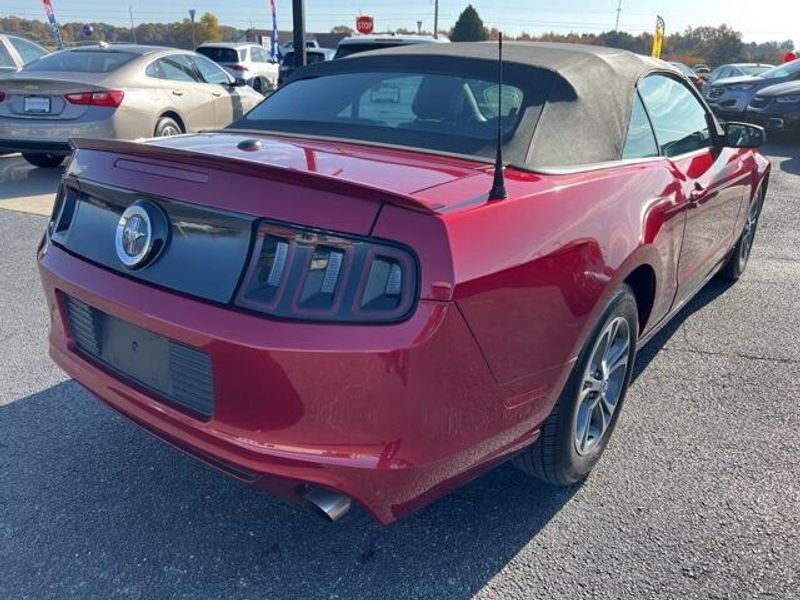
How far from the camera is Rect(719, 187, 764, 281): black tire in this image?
4.60 m

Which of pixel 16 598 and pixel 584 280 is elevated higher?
pixel 584 280

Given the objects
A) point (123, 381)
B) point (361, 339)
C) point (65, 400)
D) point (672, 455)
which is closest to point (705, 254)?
point (672, 455)

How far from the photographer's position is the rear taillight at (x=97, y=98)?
7.16 meters

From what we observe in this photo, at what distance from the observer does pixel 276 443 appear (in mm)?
1729

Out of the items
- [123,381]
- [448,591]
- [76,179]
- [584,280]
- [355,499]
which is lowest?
[448,591]

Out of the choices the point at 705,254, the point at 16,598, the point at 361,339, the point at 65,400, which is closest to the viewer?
the point at 361,339

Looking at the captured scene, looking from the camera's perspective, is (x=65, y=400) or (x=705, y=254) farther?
(x=705, y=254)

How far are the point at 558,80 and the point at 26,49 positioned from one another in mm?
11648

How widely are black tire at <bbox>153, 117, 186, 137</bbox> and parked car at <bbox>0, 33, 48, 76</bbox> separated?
3.78m

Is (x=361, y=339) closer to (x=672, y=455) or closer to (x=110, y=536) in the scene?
(x=110, y=536)

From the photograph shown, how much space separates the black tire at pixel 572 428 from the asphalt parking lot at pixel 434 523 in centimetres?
14

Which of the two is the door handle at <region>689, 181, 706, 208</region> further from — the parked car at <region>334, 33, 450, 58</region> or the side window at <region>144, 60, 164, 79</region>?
the side window at <region>144, 60, 164, 79</region>

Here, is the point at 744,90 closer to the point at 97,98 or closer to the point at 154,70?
the point at 154,70

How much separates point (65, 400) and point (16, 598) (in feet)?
4.00
